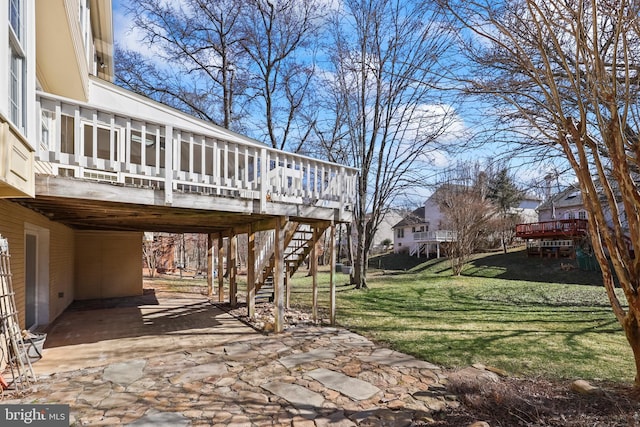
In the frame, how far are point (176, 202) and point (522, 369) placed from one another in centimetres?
541

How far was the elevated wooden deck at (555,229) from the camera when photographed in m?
19.0

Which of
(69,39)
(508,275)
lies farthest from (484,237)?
(69,39)

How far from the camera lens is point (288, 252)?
9758 mm

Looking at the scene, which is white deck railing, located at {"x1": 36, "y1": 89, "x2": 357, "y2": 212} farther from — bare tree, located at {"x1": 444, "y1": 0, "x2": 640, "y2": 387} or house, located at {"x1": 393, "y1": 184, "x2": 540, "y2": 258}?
house, located at {"x1": 393, "y1": 184, "x2": 540, "y2": 258}

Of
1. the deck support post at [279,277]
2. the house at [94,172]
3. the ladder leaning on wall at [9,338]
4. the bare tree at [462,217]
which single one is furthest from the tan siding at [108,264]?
the bare tree at [462,217]

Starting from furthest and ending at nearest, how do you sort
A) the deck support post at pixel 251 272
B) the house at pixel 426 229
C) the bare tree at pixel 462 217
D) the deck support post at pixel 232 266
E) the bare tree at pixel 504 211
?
the house at pixel 426 229, the bare tree at pixel 504 211, the bare tree at pixel 462 217, the deck support post at pixel 232 266, the deck support post at pixel 251 272

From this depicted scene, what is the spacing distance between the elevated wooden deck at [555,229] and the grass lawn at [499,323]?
11.5 ft

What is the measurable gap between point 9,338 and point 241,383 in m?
2.75

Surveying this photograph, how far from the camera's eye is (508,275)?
1839 cm

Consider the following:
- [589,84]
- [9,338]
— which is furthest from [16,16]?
[589,84]

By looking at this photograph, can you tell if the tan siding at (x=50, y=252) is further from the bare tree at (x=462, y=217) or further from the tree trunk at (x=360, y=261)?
the bare tree at (x=462, y=217)

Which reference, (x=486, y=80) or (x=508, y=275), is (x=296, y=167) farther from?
(x=508, y=275)

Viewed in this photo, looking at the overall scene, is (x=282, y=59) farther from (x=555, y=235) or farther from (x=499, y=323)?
(x=555, y=235)

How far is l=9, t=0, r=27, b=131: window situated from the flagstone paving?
2926 mm
